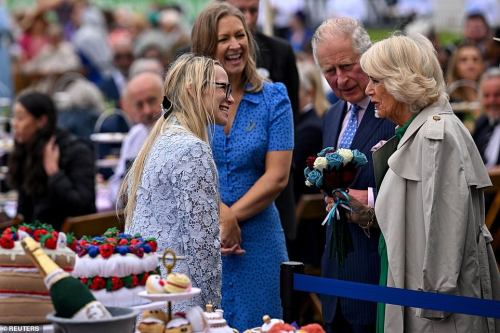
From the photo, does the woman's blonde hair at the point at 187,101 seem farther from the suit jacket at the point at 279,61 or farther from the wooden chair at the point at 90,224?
the wooden chair at the point at 90,224

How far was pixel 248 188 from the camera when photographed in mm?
5965

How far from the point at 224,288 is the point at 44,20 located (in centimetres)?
1517

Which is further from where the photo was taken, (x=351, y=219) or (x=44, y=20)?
(x=44, y=20)

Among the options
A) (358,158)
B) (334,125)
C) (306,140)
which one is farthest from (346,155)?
(306,140)

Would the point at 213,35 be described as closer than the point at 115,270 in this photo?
No

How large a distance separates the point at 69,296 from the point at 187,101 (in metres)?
1.48

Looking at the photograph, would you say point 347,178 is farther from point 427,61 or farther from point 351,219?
point 427,61

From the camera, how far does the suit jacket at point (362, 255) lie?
548 centimetres

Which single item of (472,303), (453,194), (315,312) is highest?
(453,194)

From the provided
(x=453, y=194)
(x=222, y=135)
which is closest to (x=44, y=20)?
(x=222, y=135)

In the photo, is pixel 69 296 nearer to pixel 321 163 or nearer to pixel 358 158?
pixel 321 163

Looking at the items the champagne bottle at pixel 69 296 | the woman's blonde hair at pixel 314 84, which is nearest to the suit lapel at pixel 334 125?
the champagne bottle at pixel 69 296

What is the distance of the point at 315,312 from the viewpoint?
30.5ft

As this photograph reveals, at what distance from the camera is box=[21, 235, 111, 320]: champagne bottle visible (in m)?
3.75
